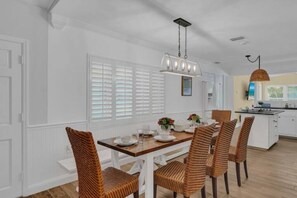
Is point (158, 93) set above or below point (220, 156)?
above

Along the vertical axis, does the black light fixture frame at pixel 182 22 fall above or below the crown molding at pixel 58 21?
above

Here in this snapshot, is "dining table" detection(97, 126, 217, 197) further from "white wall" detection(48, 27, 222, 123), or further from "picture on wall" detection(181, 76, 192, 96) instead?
"picture on wall" detection(181, 76, 192, 96)

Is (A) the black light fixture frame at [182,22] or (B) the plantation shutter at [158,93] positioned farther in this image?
A: (B) the plantation shutter at [158,93]

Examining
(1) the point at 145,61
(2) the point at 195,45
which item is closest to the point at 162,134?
(1) the point at 145,61

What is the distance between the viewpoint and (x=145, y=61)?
4129 millimetres

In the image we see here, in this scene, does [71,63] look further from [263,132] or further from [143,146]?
[263,132]

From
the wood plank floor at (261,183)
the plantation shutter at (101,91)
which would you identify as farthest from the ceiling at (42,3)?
the wood plank floor at (261,183)

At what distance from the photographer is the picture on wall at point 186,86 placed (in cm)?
511

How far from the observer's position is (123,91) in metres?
3.61

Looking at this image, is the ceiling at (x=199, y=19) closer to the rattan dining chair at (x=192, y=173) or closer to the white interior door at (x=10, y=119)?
the white interior door at (x=10, y=119)

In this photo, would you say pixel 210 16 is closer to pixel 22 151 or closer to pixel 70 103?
pixel 70 103

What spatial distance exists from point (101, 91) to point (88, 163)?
5.86ft

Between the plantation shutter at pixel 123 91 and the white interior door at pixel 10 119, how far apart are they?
1555mm

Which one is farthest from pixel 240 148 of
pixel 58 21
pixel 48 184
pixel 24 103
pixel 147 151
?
pixel 58 21
